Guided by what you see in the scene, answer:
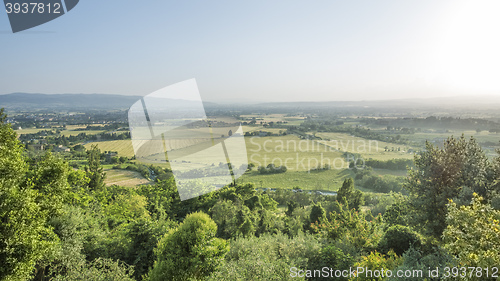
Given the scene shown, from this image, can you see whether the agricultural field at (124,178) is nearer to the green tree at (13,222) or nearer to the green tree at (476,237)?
the green tree at (13,222)

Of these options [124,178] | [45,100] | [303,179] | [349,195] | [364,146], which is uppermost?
[45,100]

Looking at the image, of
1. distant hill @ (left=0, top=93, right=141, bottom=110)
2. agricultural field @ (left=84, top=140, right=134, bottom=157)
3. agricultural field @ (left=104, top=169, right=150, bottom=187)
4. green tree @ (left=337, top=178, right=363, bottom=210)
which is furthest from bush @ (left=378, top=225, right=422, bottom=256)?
distant hill @ (left=0, top=93, right=141, bottom=110)

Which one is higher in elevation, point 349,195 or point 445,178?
point 445,178

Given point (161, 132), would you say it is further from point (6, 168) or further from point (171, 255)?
point (6, 168)

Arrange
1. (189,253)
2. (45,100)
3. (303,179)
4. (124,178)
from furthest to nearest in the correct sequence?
(45,100), (303,179), (124,178), (189,253)

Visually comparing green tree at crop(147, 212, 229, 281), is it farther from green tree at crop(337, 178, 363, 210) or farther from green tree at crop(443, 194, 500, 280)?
green tree at crop(337, 178, 363, 210)

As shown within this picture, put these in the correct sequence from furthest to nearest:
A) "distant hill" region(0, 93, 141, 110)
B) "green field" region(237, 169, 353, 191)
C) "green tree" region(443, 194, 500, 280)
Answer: "distant hill" region(0, 93, 141, 110), "green field" region(237, 169, 353, 191), "green tree" region(443, 194, 500, 280)

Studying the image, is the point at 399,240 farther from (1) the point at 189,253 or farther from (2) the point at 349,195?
(2) the point at 349,195

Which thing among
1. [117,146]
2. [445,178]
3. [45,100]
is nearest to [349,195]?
[445,178]

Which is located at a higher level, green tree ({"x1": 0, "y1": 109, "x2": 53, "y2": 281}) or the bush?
green tree ({"x1": 0, "y1": 109, "x2": 53, "y2": 281})
